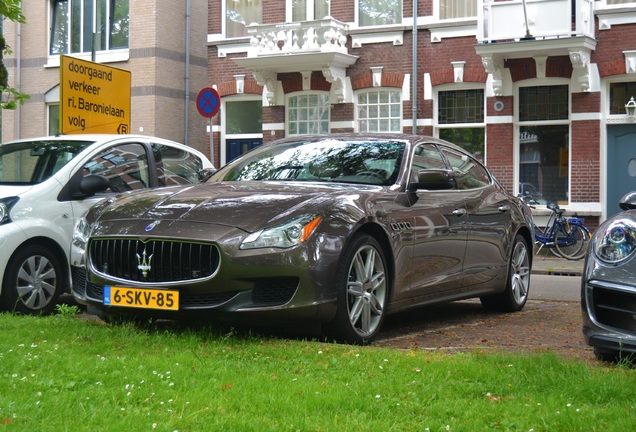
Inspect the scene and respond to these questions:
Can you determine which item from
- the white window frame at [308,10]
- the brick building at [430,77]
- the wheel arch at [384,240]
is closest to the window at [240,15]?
the brick building at [430,77]

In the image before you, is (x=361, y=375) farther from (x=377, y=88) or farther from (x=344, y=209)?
(x=377, y=88)

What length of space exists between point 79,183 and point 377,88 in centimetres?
1590

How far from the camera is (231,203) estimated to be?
22.2ft

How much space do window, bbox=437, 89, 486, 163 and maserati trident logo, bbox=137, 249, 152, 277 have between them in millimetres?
17032

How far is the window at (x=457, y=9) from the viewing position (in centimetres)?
2325

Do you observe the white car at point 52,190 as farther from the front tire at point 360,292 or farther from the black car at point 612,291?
the black car at point 612,291

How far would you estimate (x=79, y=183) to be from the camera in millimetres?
9258

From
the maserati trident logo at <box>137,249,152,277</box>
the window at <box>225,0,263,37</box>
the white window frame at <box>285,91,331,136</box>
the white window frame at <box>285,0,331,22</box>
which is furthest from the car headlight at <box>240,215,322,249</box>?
the window at <box>225,0,263,37</box>

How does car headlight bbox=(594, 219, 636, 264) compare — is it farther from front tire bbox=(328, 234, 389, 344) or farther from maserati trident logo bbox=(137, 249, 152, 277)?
maserati trident logo bbox=(137, 249, 152, 277)

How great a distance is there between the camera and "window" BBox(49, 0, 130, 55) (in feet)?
95.9

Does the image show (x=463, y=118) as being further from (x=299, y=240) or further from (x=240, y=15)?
(x=299, y=240)

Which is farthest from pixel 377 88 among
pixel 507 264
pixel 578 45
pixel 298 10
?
pixel 507 264

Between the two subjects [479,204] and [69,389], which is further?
[479,204]

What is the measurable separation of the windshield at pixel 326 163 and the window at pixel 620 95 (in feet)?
48.9
